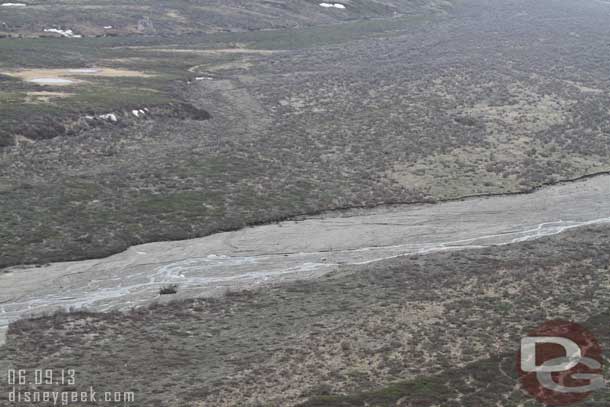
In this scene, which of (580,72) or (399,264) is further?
(580,72)

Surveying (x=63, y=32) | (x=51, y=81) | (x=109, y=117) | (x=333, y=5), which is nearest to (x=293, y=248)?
(x=109, y=117)

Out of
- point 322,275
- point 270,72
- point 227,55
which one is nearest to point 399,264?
point 322,275

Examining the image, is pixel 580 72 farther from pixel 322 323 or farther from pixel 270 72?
pixel 322 323

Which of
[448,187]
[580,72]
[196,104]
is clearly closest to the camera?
[448,187]

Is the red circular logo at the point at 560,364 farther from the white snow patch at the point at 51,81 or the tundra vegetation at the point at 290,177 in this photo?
the white snow patch at the point at 51,81

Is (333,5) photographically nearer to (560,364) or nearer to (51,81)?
(51,81)

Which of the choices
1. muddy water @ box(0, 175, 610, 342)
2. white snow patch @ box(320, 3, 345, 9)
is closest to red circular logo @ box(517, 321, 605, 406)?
muddy water @ box(0, 175, 610, 342)

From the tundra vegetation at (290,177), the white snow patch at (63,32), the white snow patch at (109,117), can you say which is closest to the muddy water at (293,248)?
the tundra vegetation at (290,177)
